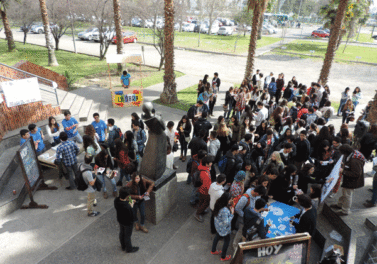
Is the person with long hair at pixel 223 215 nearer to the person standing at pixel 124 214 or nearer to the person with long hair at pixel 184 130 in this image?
the person standing at pixel 124 214

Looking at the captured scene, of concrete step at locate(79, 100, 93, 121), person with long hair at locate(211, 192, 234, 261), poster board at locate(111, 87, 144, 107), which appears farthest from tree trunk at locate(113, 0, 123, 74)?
person with long hair at locate(211, 192, 234, 261)

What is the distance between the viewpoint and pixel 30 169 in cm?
625

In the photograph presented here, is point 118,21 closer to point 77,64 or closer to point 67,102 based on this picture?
point 77,64

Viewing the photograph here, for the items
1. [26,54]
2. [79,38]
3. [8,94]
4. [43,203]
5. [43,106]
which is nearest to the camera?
[43,203]

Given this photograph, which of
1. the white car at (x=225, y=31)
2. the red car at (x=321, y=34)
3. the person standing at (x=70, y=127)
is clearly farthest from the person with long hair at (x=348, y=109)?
the red car at (x=321, y=34)

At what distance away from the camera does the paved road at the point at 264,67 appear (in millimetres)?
19664

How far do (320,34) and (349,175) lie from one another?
47.8m

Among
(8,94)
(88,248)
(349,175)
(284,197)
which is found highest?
(8,94)

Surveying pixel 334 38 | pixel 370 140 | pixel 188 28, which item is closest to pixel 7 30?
pixel 334 38

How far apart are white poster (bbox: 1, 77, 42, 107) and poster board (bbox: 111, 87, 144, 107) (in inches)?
165

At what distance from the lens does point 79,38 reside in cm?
3164

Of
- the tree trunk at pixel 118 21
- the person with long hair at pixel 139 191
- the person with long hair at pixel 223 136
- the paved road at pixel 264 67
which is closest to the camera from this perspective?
the person with long hair at pixel 139 191

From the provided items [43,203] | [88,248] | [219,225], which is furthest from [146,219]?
[43,203]

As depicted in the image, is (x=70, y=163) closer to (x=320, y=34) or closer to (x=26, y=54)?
(x=26, y=54)
